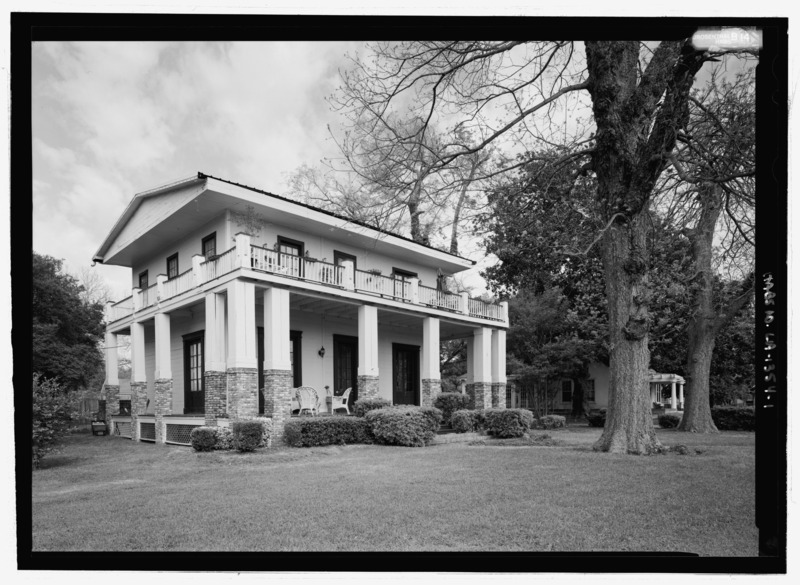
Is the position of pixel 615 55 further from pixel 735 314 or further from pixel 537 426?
pixel 537 426

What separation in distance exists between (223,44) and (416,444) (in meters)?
8.79

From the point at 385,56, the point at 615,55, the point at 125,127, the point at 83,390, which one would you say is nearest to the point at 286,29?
the point at 385,56

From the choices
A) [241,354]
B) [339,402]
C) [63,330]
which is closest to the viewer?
[63,330]

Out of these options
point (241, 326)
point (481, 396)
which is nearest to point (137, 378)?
point (241, 326)

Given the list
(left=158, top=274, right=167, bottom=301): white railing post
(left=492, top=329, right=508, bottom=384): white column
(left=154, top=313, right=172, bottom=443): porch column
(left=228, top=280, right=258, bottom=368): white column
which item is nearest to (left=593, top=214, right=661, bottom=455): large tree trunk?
(left=228, top=280, right=258, bottom=368): white column

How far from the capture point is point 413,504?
517 centimetres

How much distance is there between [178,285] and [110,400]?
511cm

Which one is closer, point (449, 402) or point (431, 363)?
point (449, 402)

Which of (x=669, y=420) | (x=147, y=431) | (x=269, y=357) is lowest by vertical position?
(x=147, y=431)

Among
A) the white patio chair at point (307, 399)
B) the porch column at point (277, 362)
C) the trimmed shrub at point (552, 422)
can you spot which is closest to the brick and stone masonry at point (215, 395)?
the porch column at point (277, 362)

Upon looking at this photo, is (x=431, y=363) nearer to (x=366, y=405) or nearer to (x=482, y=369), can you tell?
(x=482, y=369)

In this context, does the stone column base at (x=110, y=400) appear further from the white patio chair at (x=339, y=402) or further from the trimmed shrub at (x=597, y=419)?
the trimmed shrub at (x=597, y=419)

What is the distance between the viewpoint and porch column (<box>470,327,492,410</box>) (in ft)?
54.4

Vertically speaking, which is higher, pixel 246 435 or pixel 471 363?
pixel 471 363
